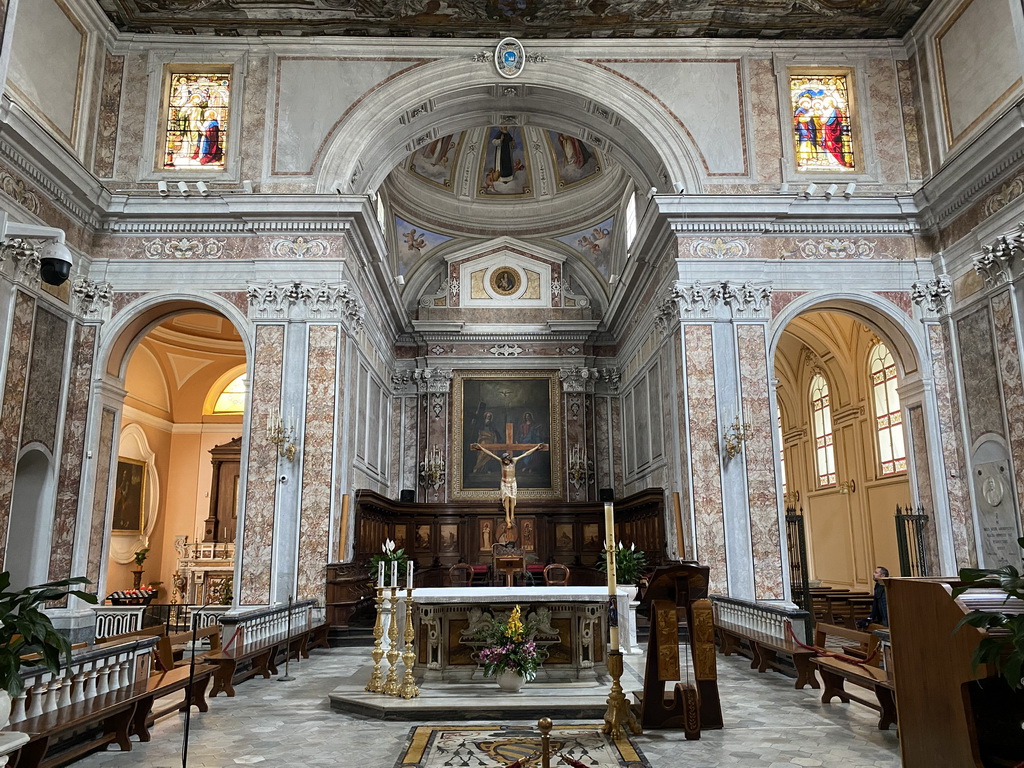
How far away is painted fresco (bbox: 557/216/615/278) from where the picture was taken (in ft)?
76.5

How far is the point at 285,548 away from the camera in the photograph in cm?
1348


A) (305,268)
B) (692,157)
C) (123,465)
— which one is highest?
(692,157)

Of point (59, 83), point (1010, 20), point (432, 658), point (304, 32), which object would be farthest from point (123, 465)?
point (1010, 20)

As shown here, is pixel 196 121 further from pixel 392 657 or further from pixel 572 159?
pixel 392 657

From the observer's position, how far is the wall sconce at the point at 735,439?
44.4ft

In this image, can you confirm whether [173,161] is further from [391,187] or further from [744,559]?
[744,559]

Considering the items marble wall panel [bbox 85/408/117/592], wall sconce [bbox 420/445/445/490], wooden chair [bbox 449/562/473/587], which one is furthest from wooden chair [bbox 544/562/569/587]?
marble wall panel [bbox 85/408/117/592]

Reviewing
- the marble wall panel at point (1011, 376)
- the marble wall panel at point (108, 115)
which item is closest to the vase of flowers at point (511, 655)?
the marble wall panel at point (1011, 376)

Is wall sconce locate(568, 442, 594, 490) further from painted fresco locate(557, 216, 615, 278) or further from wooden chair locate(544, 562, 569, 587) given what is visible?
wooden chair locate(544, 562, 569, 587)

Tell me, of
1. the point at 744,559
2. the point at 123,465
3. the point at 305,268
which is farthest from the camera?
the point at 123,465

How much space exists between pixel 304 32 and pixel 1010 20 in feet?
40.3

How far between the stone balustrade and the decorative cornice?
13.6 metres

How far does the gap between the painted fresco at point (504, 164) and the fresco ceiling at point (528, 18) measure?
7384 millimetres

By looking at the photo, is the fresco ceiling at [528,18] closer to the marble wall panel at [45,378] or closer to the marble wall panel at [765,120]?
the marble wall panel at [765,120]
